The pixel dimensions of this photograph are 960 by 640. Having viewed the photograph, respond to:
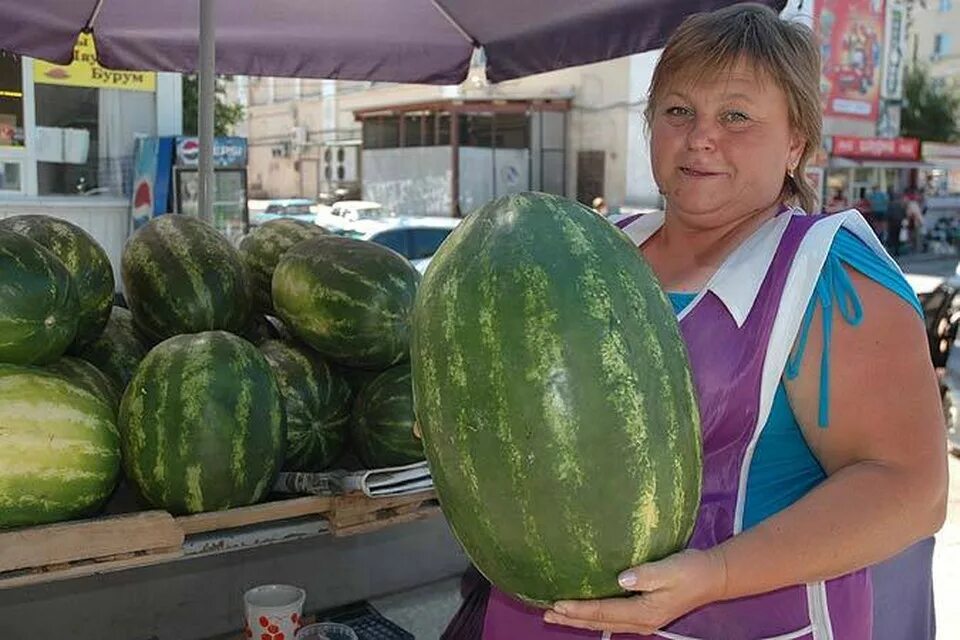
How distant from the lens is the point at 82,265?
2336 mm

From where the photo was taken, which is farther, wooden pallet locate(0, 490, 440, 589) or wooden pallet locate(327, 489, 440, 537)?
wooden pallet locate(327, 489, 440, 537)

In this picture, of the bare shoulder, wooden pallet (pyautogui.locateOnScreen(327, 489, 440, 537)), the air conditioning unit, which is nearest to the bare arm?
the bare shoulder

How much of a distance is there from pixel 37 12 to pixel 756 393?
329 centimetres

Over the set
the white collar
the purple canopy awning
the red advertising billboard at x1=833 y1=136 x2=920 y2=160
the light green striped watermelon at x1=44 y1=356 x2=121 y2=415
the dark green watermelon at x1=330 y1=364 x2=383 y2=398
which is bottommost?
the dark green watermelon at x1=330 y1=364 x2=383 y2=398

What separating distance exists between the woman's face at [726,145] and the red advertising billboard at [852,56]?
24892mm

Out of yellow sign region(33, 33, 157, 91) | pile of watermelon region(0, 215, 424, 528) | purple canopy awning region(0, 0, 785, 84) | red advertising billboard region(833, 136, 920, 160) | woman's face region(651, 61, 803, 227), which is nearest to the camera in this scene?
woman's face region(651, 61, 803, 227)

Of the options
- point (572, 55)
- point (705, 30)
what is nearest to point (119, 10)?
point (572, 55)

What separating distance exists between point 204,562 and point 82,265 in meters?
1.05

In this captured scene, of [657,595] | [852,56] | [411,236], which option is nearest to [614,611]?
[657,595]

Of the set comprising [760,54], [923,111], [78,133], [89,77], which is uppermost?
[923,111]

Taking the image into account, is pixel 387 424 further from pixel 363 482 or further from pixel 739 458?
pixel 739 458

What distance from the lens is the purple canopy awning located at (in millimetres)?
3541

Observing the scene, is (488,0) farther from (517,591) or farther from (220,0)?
(517,591)

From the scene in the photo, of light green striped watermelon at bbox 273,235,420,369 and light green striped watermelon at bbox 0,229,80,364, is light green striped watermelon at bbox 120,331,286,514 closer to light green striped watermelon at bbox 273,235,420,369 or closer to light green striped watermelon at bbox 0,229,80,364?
light green striped watermelon at bbox 0,229,80,364
